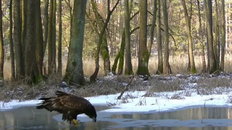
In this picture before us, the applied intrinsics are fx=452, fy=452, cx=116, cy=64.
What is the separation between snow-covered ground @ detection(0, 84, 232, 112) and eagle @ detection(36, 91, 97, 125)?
2372 mm

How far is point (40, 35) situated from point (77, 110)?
39.3 ft

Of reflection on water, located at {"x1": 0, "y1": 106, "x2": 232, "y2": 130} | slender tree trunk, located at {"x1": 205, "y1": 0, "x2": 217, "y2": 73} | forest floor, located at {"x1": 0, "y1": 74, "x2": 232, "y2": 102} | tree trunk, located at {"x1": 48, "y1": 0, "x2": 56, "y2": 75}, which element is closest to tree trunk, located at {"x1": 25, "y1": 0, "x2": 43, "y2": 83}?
forest floor, located at {"x1": 0, "y1": 74, "x2": 232, "y2": 102}

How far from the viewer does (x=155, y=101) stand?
11.8 meters

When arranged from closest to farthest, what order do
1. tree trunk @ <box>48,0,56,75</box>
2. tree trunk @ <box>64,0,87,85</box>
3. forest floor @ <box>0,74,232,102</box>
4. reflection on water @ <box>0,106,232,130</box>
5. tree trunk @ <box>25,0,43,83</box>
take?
reflection on water @ <box>0,106,232,130</box> < forest floor @ <box>0,74,232,102</box> < tree trunk @ <box>64,0,87,85</box> < tree trunk @ <box>25,0,43,83</box> < tree trunk @ <box>48,0,56,75</box>

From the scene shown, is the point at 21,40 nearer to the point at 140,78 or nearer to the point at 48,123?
the point at 140,78

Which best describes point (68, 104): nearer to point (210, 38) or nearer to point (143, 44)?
point (143, 44)

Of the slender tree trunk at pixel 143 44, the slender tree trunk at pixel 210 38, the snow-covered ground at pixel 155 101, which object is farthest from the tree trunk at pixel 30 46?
the slender tree trunk at pixel 210 38

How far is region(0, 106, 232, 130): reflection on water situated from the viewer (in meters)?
8.09

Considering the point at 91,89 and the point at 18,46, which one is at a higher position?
the point at 18,46

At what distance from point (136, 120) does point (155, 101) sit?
2.98 meters

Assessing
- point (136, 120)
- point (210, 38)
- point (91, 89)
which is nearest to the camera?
point (136, 120)

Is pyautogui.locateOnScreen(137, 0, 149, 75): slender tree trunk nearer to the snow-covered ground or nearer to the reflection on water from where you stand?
the snow-covered ground

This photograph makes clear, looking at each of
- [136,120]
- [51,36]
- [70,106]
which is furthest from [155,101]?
[51,36]

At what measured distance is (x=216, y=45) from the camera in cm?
2797
